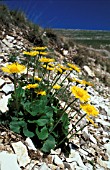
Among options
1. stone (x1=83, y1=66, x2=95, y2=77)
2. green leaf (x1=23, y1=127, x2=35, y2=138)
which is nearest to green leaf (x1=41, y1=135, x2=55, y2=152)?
green leaf (x1=23, y1=127, x2=35, y2=138)

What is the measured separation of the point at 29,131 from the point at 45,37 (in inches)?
238

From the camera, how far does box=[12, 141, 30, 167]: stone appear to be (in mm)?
3488

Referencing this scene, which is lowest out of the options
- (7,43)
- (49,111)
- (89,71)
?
(49,111)

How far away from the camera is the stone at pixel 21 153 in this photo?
3488mm

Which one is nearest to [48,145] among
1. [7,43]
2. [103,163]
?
[103,163]

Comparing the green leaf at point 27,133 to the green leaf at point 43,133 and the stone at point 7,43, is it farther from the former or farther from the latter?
the stone at point 7,43

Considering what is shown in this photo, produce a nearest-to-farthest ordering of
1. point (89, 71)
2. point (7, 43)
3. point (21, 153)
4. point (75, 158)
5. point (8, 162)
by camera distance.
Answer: point (8, 162) → point (21, 153) → point (75, 158) → point (7, 43) → point (89, 71)

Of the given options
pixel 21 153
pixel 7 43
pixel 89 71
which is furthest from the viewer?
pixel 89 71

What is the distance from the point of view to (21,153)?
360cm

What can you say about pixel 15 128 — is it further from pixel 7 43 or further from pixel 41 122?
pixel 7 43

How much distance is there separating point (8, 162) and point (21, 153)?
0.29 m

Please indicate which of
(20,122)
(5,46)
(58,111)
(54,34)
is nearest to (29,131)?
(20,122)

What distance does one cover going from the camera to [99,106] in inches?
262

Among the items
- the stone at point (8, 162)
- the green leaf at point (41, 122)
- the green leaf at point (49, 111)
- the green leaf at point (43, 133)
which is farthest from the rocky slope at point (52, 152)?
the green leaf at point (49, 111)
